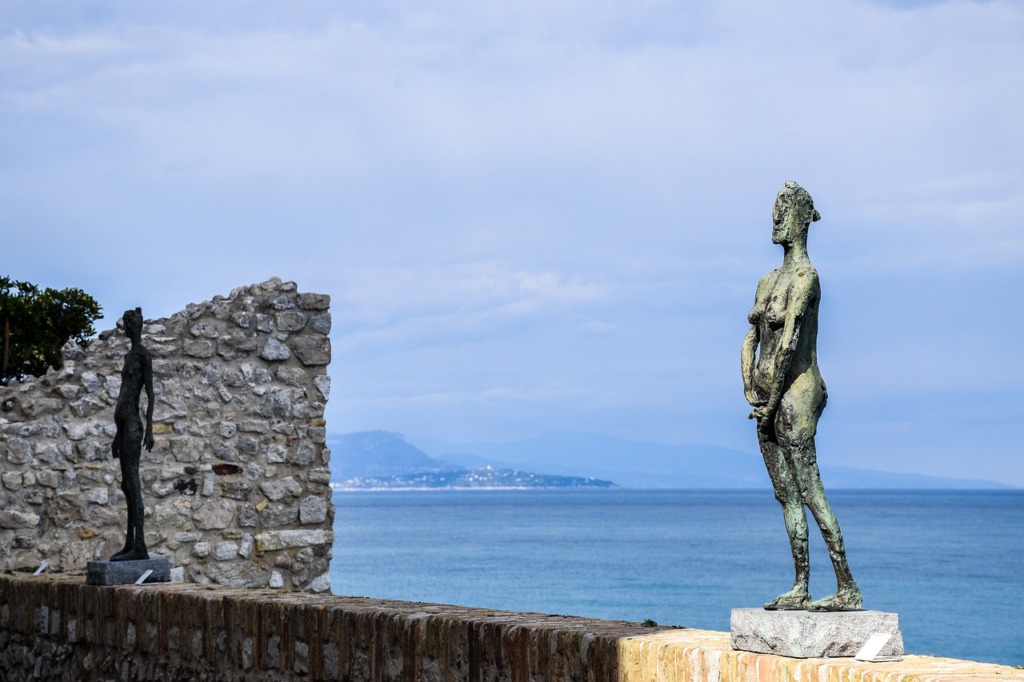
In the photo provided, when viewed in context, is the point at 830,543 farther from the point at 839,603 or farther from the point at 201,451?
the point at 201,451

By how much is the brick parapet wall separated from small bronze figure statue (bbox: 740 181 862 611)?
0.40 metres

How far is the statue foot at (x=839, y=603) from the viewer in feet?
13.7

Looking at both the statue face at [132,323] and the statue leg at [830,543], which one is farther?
the statue face at [132,323]

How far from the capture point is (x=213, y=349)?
1012 centimetres

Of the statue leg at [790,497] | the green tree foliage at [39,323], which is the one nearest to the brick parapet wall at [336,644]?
the statue leg at [790,497]

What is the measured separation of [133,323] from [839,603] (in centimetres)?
538

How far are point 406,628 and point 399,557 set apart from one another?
160 feet

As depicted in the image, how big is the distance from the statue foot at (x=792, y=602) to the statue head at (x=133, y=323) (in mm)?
5112

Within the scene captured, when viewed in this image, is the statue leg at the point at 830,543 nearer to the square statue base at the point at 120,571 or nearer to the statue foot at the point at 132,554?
the square statue base at the point at 120,571

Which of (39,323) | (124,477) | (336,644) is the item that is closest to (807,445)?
(336,644)

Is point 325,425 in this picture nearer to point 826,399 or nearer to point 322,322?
point 322,322

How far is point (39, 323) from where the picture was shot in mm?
16391

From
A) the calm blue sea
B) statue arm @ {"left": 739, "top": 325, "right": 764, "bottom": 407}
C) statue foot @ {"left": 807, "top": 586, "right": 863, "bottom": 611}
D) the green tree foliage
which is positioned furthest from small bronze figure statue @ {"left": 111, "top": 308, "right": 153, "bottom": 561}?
the calm blue sea

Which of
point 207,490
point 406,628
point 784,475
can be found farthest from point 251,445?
point 784,475
